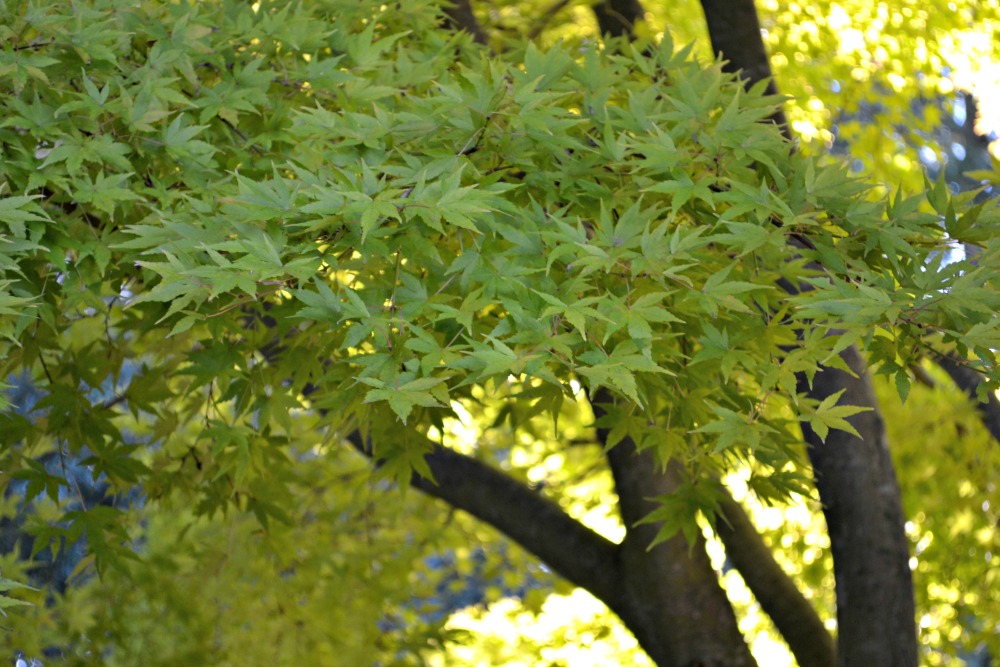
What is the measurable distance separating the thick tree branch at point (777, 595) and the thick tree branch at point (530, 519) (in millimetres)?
485

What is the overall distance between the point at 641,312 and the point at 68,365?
1.86 metres

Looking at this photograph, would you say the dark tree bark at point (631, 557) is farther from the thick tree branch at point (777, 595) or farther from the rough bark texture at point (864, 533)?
the rough bark texture at point (864, 533)

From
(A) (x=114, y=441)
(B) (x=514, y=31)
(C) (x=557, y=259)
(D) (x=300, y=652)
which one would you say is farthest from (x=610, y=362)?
(D) (x=300, y=652)

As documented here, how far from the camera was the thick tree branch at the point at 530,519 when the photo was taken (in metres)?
4.19

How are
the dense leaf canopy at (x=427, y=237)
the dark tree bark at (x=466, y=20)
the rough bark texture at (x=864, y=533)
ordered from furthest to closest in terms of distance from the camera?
the dark tree bark at (x=466, y=20) < the rough bark texture at (x=864, y=533) < the dense leaf canopy at (x=427, y=237)

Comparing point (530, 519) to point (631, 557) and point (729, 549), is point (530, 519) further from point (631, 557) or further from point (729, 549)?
point (729, 549)

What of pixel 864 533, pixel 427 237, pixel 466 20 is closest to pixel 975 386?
pixel 864 533

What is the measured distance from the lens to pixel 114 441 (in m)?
3.02

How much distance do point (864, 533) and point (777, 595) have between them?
21.1 inches

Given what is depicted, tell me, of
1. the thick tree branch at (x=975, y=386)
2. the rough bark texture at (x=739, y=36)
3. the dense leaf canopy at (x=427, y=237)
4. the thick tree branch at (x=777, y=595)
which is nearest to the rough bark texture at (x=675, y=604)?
the thick tree branch at (x=777, y=595)

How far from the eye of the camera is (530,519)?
4238 mm

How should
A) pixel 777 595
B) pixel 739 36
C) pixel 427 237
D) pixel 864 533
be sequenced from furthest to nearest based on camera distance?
pixel 777 595 < pixel 739 36 < pixel 864 533 < pixel 427 237

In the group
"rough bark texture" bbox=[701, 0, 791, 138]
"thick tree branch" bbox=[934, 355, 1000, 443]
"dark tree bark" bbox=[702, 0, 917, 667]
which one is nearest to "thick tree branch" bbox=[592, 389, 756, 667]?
"dark tree bark" bbox=[702, 0, 917, 667]

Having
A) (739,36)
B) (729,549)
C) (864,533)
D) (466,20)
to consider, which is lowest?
(864,533)
